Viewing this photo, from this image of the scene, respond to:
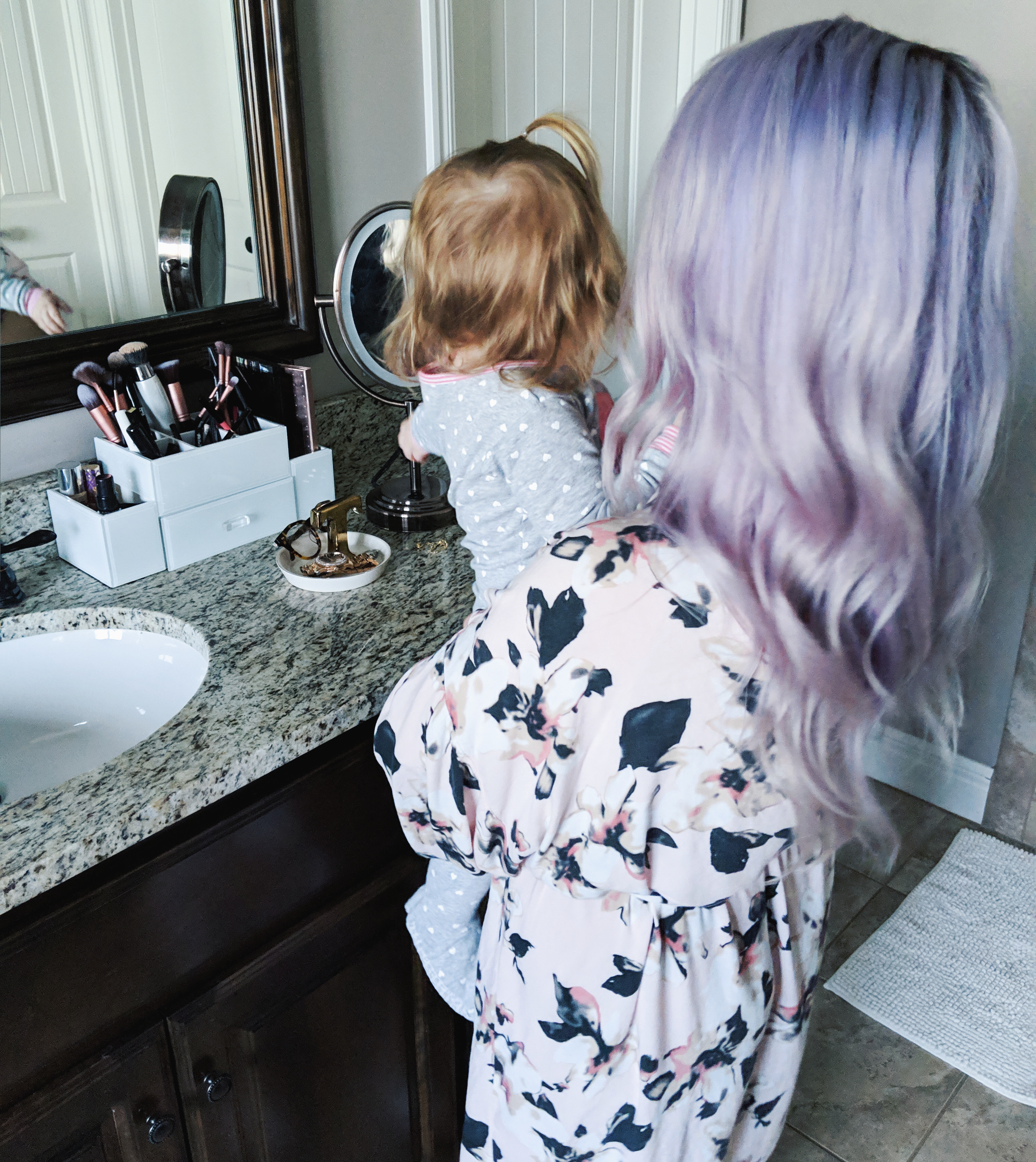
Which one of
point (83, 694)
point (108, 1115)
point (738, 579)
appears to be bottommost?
point (108, 1115)

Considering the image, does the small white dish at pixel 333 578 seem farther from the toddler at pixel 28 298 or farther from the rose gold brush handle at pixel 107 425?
the toddler at pixel 28 298

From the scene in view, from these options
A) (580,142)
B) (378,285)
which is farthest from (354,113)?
(580,142)

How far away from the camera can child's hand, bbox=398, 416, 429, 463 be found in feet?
4.20

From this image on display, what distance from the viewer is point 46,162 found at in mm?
1135

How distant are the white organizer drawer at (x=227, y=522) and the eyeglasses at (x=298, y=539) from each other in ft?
0.25

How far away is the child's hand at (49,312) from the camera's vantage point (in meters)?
1.17

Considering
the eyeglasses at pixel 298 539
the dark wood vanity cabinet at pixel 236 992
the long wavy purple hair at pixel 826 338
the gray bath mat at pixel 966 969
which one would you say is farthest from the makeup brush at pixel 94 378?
the gray bath mat at pixel 966 969

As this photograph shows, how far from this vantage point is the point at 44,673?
1104mm

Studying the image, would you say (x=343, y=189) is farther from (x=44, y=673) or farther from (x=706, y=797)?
(x=706, y=797)

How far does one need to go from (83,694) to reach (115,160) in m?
0.64

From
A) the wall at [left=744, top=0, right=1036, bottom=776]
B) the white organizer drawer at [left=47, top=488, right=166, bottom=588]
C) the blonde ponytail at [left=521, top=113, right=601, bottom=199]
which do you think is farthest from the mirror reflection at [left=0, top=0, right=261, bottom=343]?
the wall at [left=744, top=0, right=1036, bottom=776]

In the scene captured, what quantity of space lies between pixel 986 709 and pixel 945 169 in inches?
69.0

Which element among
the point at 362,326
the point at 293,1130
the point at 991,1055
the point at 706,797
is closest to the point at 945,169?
the point at 706,797

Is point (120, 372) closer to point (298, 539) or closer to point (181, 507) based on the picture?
point (181, 507)
